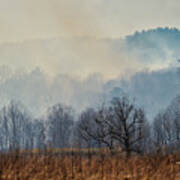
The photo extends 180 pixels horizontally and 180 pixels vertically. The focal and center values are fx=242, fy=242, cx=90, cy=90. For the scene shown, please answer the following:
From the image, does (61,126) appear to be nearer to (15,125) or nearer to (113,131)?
(15,125)

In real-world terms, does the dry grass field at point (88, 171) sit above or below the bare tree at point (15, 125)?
below

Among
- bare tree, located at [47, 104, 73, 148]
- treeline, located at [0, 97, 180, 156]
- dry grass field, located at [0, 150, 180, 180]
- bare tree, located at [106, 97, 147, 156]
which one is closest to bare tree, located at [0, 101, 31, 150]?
treeline, located at [0, 97, 180, 156]

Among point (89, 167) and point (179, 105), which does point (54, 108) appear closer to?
point (179, 105)

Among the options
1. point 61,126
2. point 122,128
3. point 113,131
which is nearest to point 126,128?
point 113,131

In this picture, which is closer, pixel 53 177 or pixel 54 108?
pixel 53 177

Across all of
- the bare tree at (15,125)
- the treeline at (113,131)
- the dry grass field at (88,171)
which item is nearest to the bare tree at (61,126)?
the treeline at (113,131)

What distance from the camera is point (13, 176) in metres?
9.27

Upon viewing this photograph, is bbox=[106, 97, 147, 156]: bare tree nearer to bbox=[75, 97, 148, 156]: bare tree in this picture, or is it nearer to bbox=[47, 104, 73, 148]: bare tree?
bbox=[75, 97, 148, 156]: bare tree

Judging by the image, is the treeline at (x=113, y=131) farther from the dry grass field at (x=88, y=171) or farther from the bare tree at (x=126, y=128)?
the dry grass field at (x=88, y=171)

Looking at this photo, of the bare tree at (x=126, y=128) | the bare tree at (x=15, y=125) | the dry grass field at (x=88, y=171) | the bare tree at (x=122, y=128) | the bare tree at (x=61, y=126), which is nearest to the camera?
the dry grass field at (x=88, y=171)

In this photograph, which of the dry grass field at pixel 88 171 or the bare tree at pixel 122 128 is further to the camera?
the bare tree at pixel 122 128

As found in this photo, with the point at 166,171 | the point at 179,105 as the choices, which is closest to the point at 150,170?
the point at 166,171

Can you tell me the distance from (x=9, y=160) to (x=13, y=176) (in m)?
2.56

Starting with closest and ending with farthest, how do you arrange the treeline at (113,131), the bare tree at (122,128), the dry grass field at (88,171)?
1. the dry grass field at (88,171)
2. the treeline at (113,131)
3. the bare tree at (122,128)
